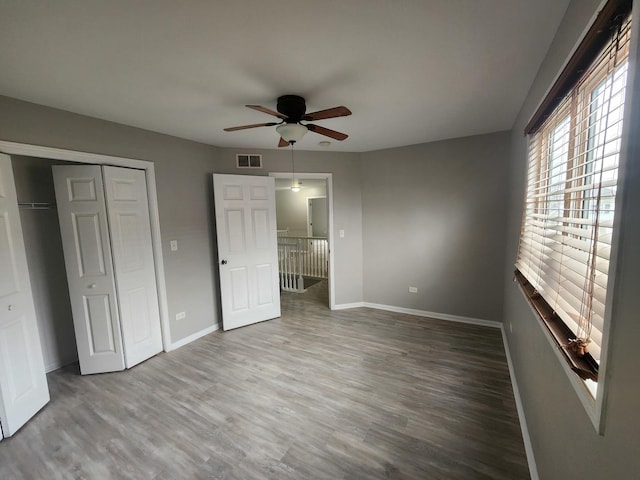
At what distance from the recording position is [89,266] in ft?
8.35

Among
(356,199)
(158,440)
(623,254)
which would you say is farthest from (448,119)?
(158,440)

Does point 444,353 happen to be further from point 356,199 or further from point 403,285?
point 356,199

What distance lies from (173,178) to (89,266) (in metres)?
1.22

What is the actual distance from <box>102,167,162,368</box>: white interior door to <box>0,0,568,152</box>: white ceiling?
645 millimetres

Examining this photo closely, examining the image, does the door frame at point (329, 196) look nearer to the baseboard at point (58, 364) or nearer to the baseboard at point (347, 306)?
the baseboard at point (347, 306)

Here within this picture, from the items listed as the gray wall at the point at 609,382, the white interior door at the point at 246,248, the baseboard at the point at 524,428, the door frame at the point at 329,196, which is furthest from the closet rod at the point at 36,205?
the baseboard at the point at 524,428

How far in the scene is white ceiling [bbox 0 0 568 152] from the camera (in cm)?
121

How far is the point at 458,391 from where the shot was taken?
2232 millimetres

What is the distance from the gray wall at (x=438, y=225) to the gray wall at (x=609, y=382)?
151cm

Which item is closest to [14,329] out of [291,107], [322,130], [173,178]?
[173,178]

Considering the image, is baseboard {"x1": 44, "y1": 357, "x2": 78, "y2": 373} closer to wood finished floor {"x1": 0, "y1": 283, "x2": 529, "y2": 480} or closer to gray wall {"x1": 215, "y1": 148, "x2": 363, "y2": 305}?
wood finished floor {"x1": 0, "y1": 283, "x2": 529, "y2": 480}

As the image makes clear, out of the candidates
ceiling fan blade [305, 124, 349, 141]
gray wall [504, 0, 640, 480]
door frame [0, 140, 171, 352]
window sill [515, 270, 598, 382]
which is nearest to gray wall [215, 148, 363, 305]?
door frame [0, 140, 171, 352]

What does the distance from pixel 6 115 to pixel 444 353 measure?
4.32 metres

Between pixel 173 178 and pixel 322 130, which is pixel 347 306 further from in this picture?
pixel 173 178
